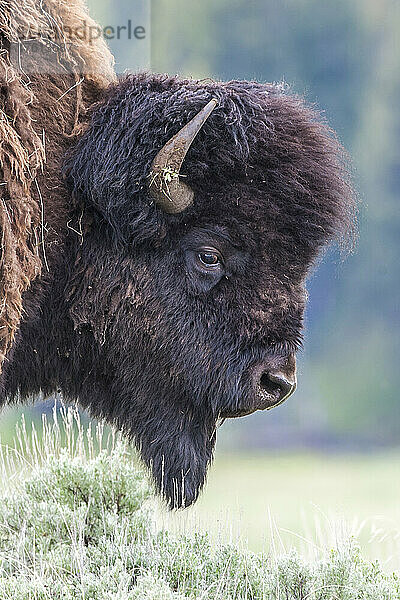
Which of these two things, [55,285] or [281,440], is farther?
[281,440]

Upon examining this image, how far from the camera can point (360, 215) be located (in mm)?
12234

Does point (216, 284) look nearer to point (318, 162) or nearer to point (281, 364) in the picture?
point (281, 364)

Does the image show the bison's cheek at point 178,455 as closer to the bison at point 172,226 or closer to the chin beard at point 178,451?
the chin beard at point 178,451

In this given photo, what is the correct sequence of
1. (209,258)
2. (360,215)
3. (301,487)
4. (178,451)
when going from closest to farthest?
1. (209,258)
2. (178,451)
3. (301,487)
4. (360,215)

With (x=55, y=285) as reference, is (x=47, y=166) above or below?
above

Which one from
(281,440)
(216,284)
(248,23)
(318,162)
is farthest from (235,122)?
(248,23)

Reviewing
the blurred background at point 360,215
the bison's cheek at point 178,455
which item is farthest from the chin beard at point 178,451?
the blurred background at point 360,215

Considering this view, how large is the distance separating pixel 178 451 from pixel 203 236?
0.74 meters

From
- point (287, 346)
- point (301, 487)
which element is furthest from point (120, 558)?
point (301, 487)


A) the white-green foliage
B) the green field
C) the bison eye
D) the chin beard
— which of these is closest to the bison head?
the bison eye

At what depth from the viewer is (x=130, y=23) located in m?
4.00

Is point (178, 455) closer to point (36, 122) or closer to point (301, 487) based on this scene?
point (36, 122)

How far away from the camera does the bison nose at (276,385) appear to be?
286 cm

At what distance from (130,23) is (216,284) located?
1.62m
